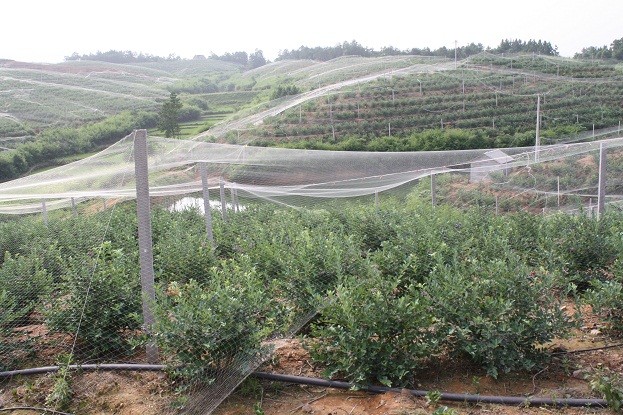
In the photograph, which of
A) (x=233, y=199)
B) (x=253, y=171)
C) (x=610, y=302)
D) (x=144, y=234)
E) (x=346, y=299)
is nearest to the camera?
(x=346, y=299)

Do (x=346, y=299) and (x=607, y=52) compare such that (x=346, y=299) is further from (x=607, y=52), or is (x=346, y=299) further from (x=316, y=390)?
(x=607, y=52)

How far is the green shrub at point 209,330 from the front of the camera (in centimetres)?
318

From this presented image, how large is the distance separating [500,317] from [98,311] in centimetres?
275

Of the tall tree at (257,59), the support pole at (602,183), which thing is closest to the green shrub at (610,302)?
the support pole at (602,183)

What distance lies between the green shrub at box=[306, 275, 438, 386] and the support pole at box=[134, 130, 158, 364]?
3.93 feet

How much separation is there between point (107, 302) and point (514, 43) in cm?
6485

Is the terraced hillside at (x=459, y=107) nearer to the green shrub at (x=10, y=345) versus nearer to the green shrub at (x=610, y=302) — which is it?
the green shrub at (x=10, y=345)

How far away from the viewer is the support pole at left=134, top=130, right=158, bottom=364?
3797mm

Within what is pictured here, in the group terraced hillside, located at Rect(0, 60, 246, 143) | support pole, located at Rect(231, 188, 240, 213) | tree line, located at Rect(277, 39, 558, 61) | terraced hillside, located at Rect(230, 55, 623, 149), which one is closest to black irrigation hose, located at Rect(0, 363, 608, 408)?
support pole, located at Rect(231, 188, 240, 213)

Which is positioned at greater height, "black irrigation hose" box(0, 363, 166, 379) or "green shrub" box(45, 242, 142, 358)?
A: "green shrub" box(45, 242, 142, 358)

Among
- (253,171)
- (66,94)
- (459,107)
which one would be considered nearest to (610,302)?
(253,171)

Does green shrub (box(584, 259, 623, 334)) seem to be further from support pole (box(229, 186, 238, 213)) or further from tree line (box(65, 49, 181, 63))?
tree line (box(65, 49, 181, 63))

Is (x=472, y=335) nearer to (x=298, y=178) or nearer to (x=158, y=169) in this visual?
(x=158, y=169)

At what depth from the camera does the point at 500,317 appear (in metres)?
3.33
